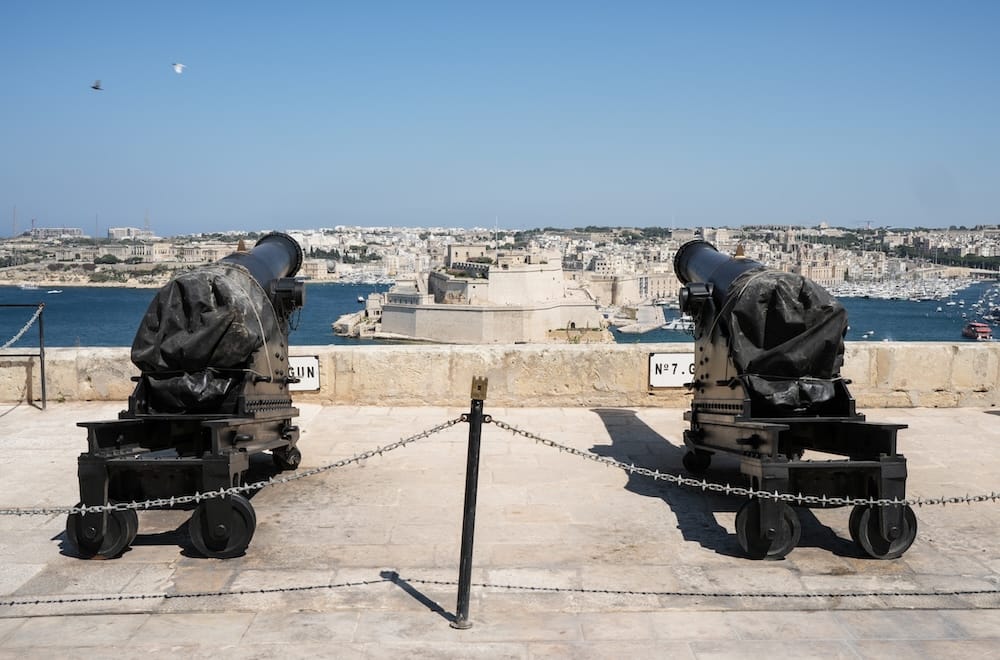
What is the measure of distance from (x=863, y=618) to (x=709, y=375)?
201 centimetres

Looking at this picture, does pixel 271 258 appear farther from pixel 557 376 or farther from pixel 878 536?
pixel 878 536

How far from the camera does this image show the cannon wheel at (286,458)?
18.9 ft

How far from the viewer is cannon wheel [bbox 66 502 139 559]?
418cm

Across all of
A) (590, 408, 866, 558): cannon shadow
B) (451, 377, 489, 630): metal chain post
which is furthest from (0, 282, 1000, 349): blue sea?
(451, 377, 489, 630): metal chain post

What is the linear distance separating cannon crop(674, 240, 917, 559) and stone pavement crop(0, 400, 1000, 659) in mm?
180

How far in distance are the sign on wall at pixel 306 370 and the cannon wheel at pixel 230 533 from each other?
391 cm

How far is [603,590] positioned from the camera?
3.83m

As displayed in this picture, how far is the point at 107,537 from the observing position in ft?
13.8

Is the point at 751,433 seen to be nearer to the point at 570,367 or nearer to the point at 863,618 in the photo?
the point at 863,618

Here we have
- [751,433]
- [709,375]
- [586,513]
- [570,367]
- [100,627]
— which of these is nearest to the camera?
[100,627]

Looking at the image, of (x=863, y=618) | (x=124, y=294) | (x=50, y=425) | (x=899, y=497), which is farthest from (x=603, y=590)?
(x=124, y=294)

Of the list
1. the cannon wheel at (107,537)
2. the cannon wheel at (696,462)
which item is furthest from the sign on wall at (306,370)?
the cannon wheel at (107,537)

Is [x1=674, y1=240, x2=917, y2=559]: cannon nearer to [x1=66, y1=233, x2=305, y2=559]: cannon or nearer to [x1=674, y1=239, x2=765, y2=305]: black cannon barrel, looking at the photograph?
[x1=674, y1=239, x2=765, y2=305]: black cannon barrel

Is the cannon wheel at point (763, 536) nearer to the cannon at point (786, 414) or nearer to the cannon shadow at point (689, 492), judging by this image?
the cannon at point (786, 414)
